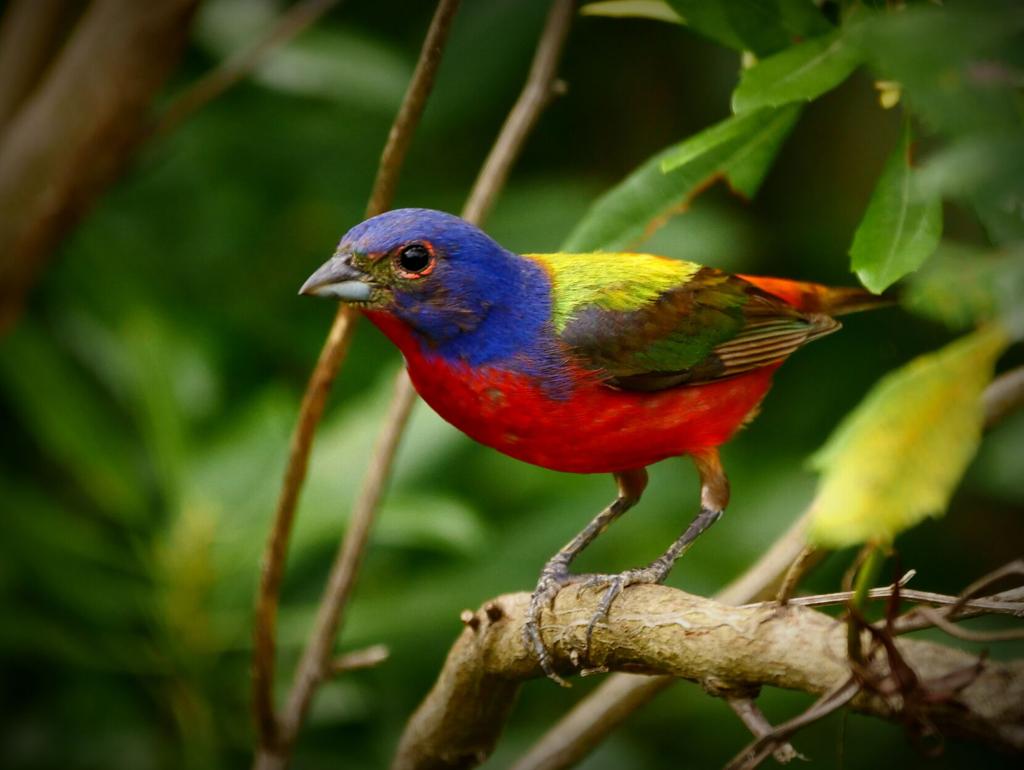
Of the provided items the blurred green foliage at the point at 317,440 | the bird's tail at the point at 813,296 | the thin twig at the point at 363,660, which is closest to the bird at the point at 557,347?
the bird's tail at the point at 813,296

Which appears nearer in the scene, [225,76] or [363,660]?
[363,660]

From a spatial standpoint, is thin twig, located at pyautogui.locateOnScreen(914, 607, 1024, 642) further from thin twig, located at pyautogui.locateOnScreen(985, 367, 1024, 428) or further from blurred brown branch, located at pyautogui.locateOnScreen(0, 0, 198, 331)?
blurred brown branch, located at pyautogui.locateOnScreen(0, 0, 198, 331)

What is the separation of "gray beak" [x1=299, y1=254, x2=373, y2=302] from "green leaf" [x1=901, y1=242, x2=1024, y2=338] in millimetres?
1720

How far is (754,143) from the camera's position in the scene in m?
2.57

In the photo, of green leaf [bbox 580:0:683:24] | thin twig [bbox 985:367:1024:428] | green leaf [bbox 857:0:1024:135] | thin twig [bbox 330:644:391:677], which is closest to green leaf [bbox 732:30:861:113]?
green leaf [bbox 580:0:683:24]

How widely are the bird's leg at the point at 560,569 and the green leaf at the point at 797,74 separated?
1111 mm

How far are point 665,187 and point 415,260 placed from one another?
1.99 feet

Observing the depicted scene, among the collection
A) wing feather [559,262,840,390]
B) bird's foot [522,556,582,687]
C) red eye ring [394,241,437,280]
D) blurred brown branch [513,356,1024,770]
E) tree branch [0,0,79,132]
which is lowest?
blurred brown branch [513,356,1024,770]

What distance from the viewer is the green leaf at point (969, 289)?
1.24 m

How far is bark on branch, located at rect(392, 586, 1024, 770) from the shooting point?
156 centimetres

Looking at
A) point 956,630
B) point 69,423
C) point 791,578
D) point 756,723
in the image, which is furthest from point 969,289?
point 69,423

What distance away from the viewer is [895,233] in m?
2.23

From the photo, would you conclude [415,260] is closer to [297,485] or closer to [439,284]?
[439,284]

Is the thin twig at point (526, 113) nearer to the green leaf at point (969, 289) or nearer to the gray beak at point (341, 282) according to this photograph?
the gray beak at point (341, 282)
